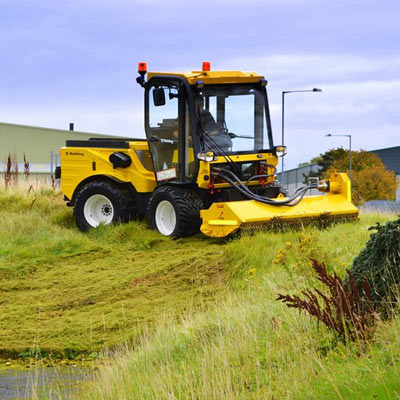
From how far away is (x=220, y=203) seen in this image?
1362 centimetres

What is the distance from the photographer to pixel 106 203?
54.9 feet

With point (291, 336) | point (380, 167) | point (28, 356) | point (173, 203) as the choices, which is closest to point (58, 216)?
point (173, 203)

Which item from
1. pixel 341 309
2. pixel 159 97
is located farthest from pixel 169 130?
pixel 341 309

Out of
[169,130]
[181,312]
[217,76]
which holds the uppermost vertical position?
[217,76]

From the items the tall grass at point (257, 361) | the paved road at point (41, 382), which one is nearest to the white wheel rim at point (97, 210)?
the tall grass at point (257, 361)

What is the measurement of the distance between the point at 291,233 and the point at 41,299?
14.0ft

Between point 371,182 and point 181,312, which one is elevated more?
point 371,182

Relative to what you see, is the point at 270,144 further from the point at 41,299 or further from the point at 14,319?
the point at 14,319

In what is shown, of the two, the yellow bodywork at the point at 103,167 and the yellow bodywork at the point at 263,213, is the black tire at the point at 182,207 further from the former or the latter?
the yellow bodywork at the point at 103,167

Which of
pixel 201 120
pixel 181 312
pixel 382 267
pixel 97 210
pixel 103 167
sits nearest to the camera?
pixel 382 267

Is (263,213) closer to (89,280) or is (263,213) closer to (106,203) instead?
(89,280)

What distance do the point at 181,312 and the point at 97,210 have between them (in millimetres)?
7347

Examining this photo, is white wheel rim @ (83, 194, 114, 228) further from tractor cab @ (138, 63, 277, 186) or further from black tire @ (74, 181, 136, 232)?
tractor cab @ (138, 63, 277, 186)

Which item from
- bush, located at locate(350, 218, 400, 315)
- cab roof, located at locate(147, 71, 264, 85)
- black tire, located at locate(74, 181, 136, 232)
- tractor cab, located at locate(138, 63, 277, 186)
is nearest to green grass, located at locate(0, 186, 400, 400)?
black tire, located at locate(74, 181, 136, 232)
